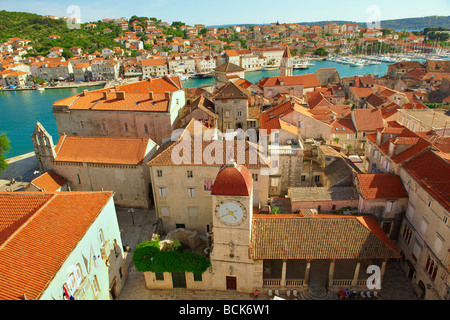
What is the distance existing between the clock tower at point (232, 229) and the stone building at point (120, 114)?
2447cm

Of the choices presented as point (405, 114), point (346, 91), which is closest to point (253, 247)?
point (405, 114)

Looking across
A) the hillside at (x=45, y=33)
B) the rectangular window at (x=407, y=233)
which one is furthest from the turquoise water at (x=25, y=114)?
the rectangular window at (x=407, y=233)

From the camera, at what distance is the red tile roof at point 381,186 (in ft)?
85.6

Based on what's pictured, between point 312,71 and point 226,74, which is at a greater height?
point 226,74

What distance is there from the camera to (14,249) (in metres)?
17.0

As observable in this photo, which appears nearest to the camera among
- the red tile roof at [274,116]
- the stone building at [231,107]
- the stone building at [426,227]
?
the stone building at [426,227]

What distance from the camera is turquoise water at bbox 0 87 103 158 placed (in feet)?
234

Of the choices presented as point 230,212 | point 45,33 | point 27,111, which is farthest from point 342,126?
point 45,33

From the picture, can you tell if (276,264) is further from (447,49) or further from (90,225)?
(447,49)

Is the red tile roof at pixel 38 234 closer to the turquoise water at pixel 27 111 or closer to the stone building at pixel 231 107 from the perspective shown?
the stone building at pixel 231 107

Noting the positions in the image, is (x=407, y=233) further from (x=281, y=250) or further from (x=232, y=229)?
(x=232, y=229)

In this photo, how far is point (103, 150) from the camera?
3494 cm

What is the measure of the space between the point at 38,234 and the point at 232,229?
11.8 metres
